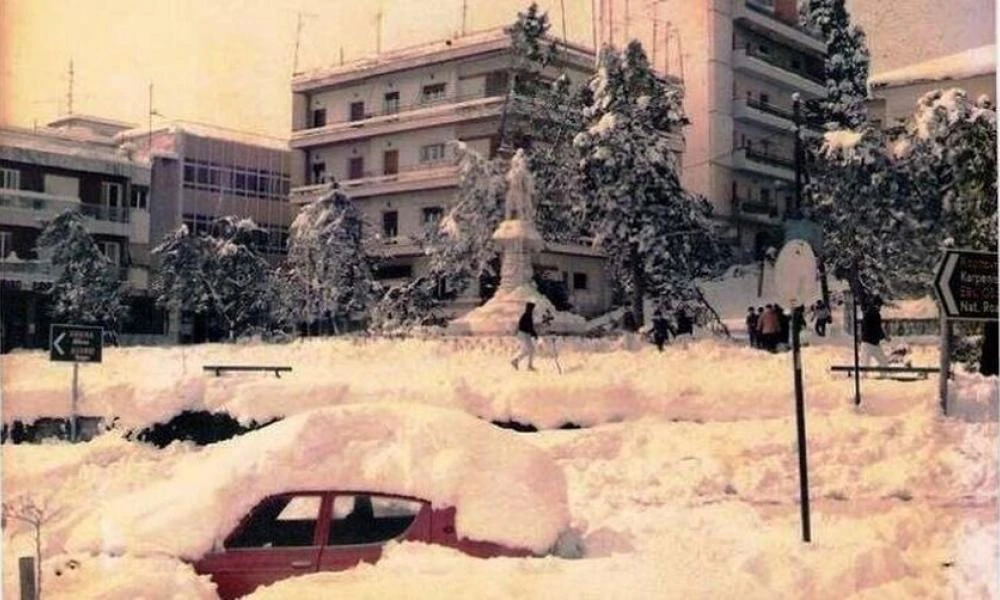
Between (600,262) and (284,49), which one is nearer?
(600,262)

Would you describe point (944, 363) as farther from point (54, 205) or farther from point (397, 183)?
point (54, 205)

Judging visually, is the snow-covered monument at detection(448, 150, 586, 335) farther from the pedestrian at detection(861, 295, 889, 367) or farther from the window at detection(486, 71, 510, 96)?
the pedestrian at detection(861, 295, 889, 367)

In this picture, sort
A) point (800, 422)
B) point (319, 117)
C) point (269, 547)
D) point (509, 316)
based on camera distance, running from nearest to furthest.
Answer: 1. point (269, 547)
2. point (800, 422)
3. point (509, 316)
4. point (319, 117)

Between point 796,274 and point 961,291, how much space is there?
52cm

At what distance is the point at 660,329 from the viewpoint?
3.99 meters

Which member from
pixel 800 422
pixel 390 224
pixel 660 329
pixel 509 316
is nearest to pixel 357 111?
pixel 390 224

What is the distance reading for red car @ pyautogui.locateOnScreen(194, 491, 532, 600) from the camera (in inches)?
135

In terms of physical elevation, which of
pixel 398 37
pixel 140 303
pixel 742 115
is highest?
pixel 398 37

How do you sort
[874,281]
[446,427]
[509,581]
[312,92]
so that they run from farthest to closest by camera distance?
[312,92], [874,281], [446,427], [509,581]

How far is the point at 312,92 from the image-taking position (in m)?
4.27

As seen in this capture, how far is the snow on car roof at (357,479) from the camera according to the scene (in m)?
3.49

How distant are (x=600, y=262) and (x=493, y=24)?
89 centimetres

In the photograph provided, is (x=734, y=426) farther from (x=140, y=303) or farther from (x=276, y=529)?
(x=140, y=303)

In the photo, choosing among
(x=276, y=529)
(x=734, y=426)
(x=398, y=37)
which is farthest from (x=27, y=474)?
(x=734, y=426)
